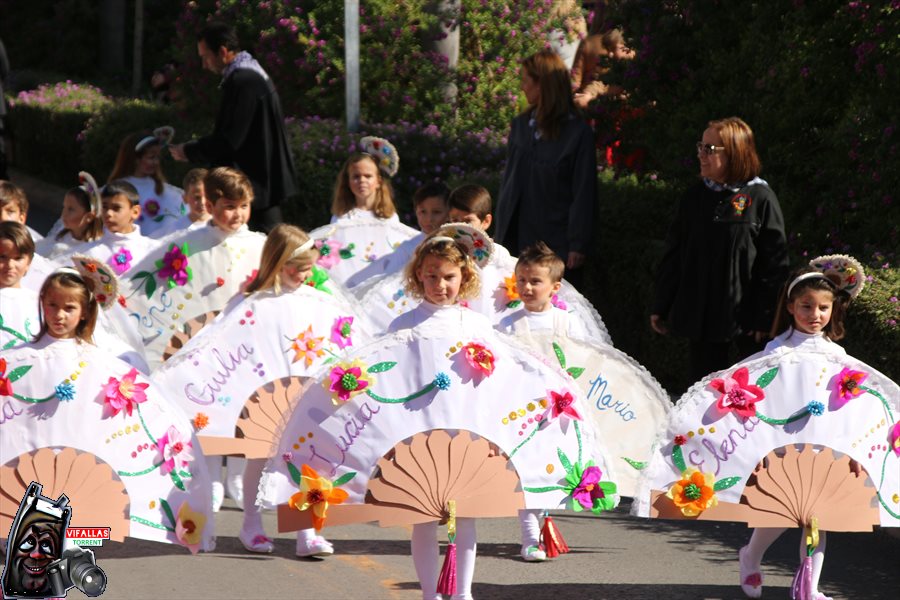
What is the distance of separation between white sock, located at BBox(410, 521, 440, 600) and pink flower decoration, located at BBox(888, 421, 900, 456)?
1856 millimetres

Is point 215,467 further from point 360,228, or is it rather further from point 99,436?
point 360,228

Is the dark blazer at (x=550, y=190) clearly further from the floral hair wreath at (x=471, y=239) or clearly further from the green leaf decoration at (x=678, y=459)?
the green leaf decoration at (x=678, y=459)

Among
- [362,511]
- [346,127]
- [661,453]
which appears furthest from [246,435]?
[346,127]

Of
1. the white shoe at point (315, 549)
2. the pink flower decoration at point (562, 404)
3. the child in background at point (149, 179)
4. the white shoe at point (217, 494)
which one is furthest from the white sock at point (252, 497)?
the child in background at point (149, 179)

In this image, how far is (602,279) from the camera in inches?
429

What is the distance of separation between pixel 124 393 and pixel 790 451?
8.66ft

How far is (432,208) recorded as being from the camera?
928 centimetres

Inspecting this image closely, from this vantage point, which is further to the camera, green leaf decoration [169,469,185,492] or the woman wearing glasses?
the woman wearing glasses

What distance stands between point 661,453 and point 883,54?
487 cm

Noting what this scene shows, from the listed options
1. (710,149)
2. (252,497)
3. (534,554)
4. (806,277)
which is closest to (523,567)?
(534,554)

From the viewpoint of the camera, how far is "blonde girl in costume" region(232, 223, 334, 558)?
7.31 meters

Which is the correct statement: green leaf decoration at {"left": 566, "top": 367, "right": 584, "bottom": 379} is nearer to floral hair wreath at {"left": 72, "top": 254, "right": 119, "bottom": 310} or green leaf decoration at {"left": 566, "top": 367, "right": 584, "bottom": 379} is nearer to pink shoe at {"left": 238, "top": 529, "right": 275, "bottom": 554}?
pink shoe at {"left": 238, "top": 529, "right": 275, "bottom": 554}

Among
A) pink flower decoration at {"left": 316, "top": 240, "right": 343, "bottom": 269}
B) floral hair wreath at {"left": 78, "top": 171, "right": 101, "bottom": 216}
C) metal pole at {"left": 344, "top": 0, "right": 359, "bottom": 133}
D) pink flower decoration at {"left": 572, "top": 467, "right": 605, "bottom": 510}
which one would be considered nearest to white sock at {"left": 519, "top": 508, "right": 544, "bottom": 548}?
pink flower decoration at {"left": 572, "top": 467, "right": 605, "bottom": 510}

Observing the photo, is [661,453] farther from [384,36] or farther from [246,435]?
[384,36]
